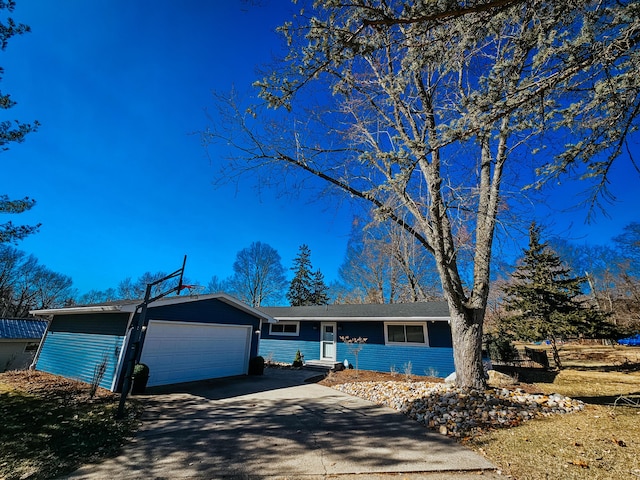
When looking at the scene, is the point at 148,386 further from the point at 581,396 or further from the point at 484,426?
the point at 581,396

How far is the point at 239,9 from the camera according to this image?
11.2 ft

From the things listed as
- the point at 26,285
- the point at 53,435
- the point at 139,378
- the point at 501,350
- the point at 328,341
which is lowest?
the point at 53,435

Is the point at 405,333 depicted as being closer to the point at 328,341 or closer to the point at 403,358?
the point at 403,358

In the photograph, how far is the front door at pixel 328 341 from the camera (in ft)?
46.0

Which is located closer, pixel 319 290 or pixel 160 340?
pixel 160 340

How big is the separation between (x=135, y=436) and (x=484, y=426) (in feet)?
19.7

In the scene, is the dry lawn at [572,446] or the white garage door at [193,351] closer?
the dry lawn at [572,446]

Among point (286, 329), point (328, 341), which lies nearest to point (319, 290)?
point (286, 329)

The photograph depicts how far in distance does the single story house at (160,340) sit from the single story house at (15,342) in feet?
15.3

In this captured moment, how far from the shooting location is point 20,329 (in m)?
14.7

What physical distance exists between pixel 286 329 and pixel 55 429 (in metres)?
11.3

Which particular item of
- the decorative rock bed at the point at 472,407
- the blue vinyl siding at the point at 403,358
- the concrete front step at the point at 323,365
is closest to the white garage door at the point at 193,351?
the concrete front step at the point at 323,365

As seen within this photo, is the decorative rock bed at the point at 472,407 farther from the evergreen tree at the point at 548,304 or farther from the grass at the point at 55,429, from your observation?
the evergreen tree at the point at 548,304

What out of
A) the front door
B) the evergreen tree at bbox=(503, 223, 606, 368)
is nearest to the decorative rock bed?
the front door
